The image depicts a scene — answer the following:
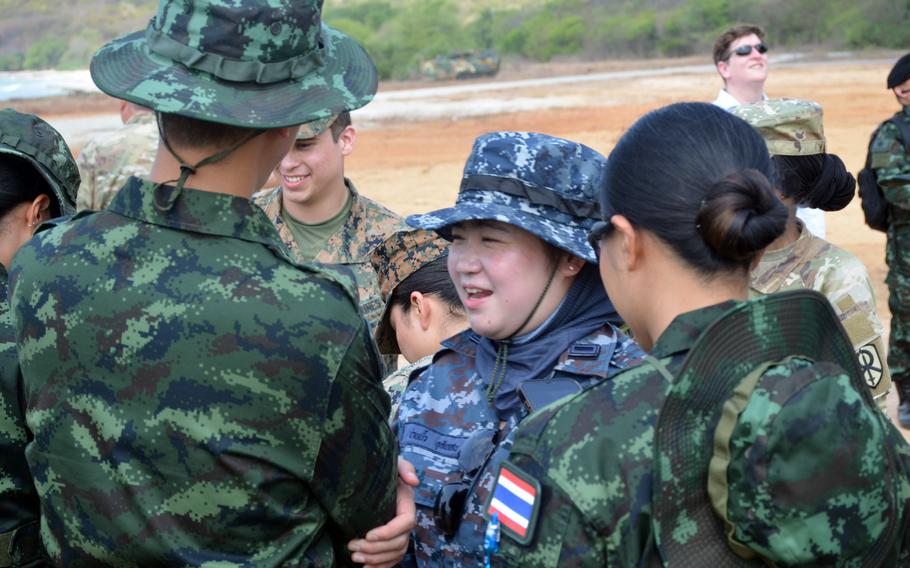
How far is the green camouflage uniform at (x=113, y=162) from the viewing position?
17.2ft

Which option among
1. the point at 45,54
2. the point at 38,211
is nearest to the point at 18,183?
the point at 38,211

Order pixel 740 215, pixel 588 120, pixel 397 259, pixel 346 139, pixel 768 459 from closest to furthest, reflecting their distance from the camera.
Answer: pixel 768 459 < pixel 740 215 < pixel 397 259 < pixel 346 139 < pixel 588 120

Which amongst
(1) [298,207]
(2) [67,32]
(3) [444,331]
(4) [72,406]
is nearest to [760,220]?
(4) [72,406]

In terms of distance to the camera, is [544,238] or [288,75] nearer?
[288,75]

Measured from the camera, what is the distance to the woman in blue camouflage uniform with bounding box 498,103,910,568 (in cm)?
183

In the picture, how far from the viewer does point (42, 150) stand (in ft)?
9.88

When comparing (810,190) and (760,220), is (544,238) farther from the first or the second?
(810,190)

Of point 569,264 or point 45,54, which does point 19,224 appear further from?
point 45,54

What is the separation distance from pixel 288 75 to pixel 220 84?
5.8 inches

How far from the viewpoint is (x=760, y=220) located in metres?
2.00

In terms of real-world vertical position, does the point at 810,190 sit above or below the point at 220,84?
below

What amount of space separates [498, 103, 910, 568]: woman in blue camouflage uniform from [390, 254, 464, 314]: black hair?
155 centimetres

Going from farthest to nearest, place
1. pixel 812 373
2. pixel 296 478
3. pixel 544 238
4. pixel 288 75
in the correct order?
Result: pixel 544 238 < pixel 288 75 < pixel 296 478 < pixel 812 373

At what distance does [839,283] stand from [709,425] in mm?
1931
